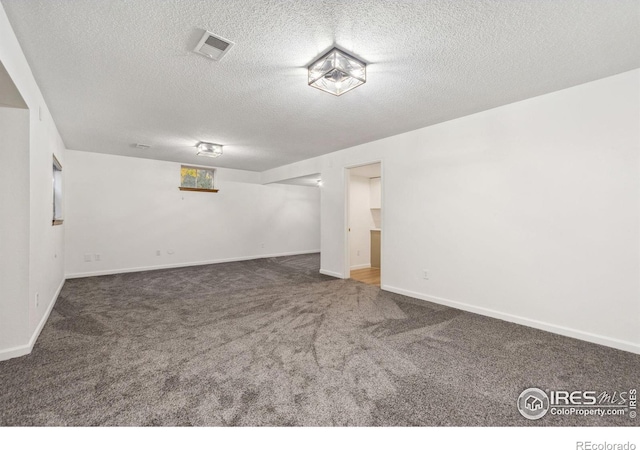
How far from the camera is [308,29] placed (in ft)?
6.13

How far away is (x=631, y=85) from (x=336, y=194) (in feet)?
12.6

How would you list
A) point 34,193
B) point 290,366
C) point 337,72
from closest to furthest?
point 290,366, point 337,72, point 34,193

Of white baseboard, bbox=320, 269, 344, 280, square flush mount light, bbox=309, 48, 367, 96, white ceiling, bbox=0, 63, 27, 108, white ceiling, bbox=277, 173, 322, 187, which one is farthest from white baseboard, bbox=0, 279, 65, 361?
white ceiling, bbox=277, 173, 322, 187

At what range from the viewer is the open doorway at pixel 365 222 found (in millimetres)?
6320

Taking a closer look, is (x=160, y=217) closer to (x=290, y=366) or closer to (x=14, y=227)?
(x=14, y=227)

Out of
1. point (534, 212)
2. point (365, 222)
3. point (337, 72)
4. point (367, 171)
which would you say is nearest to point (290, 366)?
point (337, 72)

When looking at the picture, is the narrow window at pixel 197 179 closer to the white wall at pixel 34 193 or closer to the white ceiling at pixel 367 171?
the white wall at pixel 34 193

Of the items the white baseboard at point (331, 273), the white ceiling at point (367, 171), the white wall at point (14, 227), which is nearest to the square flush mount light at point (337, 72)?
the white wall at point (14, 227)

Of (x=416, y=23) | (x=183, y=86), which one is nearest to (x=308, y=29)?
(x=416, y=23)

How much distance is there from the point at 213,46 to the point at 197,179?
528 cm

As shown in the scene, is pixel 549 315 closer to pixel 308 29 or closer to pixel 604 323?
pixel 604 323

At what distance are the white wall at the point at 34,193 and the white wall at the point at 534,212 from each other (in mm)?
4084

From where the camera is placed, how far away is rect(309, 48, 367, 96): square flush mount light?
2.11 m

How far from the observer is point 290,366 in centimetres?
213
